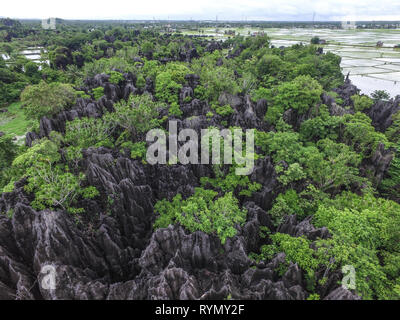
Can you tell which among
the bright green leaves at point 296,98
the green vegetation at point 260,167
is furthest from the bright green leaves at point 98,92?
the bright green leaves at point 296,98

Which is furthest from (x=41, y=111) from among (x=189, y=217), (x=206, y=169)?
(x=189, y=217)

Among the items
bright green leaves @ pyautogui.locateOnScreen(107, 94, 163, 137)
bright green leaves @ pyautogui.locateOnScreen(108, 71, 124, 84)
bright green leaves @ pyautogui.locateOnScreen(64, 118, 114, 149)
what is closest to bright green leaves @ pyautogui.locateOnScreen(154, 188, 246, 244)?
bright green leaves @ pyautogui.locateOnScreen(64, 118, 114, 149)

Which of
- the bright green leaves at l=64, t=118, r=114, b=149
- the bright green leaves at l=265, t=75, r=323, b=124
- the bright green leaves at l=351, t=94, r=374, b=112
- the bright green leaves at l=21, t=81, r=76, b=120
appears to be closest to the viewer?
the bright green leaves at l=64, t=118, r=114, b=149

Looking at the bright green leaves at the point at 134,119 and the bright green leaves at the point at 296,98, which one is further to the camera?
the bright green leaves at the point at 296,98

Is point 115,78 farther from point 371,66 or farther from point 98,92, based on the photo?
point 371,66

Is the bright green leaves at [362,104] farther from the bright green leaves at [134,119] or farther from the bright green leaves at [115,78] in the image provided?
the bright green leaves at [115,78]

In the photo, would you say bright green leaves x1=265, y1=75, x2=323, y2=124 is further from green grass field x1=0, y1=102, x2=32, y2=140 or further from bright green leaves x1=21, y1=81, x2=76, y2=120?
green grass field x1=0, y1=102, x2=32, y2=140

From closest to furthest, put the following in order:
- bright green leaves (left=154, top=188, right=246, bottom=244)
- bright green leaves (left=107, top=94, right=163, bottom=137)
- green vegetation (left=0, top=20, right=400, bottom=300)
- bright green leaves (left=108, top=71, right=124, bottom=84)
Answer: green vegetation (left=0, top=20, right=400, bottom=300), bright green leaves (left=154, top=188, right=246, bottom=244), bright green leaves (left=107, top=94, right=163, bottom=137), bright green leaves (left=108, top=71, right=124, bottom=84)

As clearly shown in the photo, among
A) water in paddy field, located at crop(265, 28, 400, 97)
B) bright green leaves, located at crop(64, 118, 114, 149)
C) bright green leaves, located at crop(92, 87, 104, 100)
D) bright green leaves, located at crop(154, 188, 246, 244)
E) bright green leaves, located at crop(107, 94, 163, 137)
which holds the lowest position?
bright green leaves, located at crop(154, 188, 246, 244)

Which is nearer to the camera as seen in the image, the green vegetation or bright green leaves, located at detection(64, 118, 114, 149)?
the green vegetation

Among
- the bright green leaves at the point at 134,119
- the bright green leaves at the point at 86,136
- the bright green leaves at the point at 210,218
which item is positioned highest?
the bright green leaves at the point at 134,119

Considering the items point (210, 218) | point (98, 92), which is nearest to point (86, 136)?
point (210, 218)
